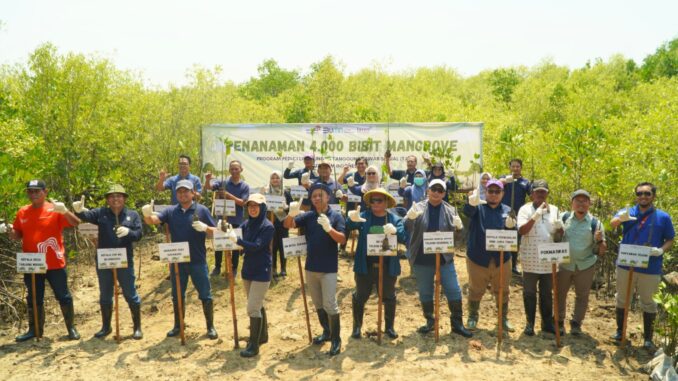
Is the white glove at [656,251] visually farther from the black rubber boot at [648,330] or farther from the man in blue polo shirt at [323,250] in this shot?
the man in blue polo shirt at [323,250]

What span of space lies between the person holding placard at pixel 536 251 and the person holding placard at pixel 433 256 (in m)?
0.83

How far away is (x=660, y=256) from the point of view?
6211mm

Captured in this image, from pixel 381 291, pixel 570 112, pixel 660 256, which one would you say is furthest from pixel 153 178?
pixel 570 112

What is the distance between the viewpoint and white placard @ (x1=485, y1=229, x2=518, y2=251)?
623 centimetres

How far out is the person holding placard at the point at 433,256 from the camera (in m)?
6.51

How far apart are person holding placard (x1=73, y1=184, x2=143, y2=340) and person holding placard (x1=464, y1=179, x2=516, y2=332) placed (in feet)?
14.1

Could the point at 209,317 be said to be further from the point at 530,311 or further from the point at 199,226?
the point at 530,311

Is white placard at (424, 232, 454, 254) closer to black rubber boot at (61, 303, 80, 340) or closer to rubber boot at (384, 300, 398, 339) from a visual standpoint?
rubber boot at (384, 300, 398, 339)

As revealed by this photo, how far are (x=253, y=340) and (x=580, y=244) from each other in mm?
4207

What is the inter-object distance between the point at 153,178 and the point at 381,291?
30.7ft

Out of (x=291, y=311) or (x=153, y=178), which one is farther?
(x=153, y=178)

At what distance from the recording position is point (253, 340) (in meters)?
6.29

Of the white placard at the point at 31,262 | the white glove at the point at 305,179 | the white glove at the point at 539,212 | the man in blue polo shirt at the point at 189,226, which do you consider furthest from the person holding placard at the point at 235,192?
the white glove at the point at 539,212

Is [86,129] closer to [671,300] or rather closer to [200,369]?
[200,369]
